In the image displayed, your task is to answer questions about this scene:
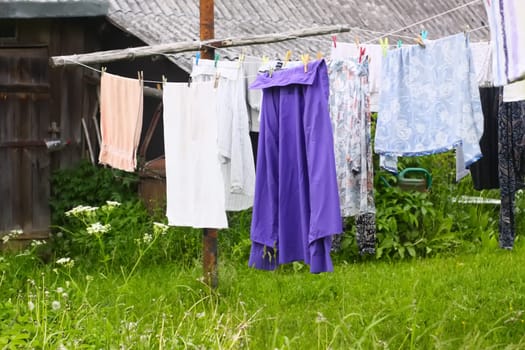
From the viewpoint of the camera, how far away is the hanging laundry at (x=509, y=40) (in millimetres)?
4238

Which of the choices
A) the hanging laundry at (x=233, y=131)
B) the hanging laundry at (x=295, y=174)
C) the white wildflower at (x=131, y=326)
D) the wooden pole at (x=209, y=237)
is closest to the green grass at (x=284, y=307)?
the white wildflower at (x=131, y=326)

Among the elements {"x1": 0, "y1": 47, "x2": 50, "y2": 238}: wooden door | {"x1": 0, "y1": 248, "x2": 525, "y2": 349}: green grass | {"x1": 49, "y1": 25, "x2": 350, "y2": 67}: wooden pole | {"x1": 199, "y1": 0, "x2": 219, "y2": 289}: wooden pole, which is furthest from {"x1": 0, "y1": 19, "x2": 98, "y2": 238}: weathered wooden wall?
{"x1": 199, "y1": 0, "x2": 219, "y2": 289}: wooden pole

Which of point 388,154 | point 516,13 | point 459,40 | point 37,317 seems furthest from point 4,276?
point 516,13

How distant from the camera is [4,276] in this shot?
7.52m

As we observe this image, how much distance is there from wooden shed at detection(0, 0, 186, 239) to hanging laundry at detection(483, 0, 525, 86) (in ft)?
17.7

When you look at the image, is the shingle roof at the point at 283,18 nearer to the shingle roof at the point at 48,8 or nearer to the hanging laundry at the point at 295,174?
the shingle roof at the point at 48,8

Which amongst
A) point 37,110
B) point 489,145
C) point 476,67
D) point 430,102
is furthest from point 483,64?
point 37,110

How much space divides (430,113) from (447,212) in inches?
146

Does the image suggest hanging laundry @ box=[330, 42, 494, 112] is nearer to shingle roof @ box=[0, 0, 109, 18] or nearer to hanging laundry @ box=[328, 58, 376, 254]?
hanging laundry @ box=[328, 58, 376, 254]

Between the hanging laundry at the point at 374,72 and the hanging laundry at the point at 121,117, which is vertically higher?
the hanging laundry at the point at 374,72

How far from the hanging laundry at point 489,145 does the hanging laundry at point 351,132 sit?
93 centimetres

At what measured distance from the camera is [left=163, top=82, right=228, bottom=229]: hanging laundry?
19.1ft

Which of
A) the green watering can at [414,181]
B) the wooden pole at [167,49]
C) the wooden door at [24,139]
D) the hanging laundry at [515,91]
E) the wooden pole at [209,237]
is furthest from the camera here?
the wooden door at [24,139]

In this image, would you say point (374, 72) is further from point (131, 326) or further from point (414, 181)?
point (131, 326)
